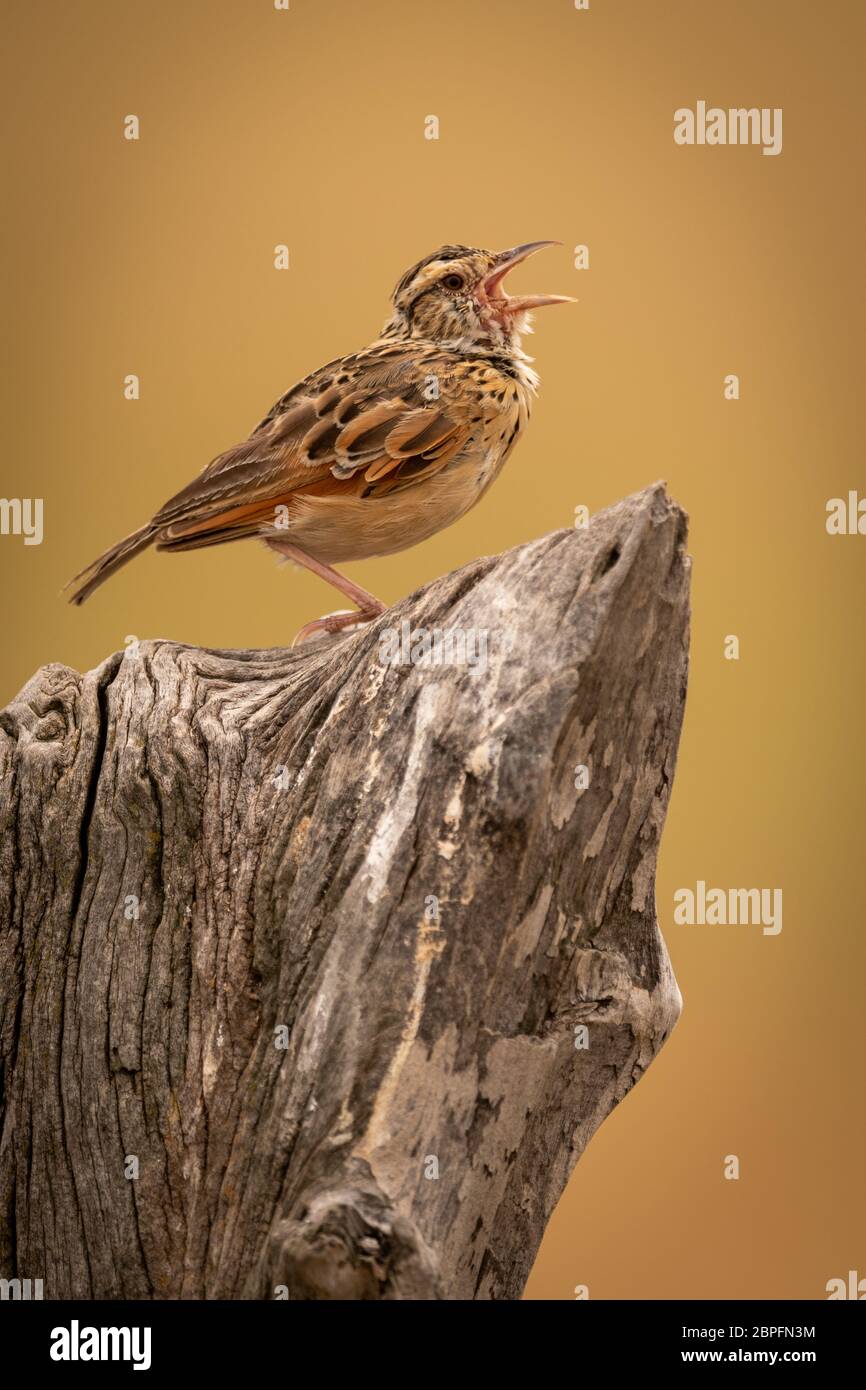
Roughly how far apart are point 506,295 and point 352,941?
177 cm

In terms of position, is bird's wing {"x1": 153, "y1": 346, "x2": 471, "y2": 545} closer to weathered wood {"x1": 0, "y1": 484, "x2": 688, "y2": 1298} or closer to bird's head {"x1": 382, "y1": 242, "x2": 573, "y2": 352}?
bird's head {"x1": 382, "y1": 242, "x2": 573, "y2": 352}

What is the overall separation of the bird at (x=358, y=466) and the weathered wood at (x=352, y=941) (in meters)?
0.51

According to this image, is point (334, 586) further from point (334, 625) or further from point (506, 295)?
point (506, 295)

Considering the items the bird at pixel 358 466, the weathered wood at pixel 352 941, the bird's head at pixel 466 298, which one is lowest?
the weathered wood at pixel 352 941

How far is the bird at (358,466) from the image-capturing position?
2.77 meters

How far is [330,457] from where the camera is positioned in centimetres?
276

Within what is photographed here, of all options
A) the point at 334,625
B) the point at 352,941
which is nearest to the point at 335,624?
the point at 334,625

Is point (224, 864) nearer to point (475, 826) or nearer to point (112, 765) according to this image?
point (112, 765)

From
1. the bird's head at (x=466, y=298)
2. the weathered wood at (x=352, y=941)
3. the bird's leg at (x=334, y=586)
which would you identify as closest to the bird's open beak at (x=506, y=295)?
the bird's head at (x=466, y=298)

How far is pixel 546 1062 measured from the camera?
2.05m

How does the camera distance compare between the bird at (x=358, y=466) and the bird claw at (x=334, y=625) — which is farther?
the bird claw at (x=334, y=625)

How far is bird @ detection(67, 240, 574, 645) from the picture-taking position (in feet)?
9.08

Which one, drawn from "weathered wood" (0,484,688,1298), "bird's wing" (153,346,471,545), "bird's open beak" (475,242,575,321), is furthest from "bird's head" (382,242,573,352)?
"weathered wood" (0,484,688,1298)

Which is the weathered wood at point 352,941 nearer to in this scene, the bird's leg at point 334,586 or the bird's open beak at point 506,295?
the bird's leg at point 334,586
